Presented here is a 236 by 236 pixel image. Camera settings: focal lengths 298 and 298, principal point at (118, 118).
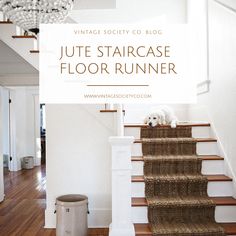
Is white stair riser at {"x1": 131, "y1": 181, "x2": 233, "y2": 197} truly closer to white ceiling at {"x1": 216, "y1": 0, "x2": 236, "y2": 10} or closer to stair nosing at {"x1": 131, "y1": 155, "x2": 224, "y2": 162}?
stair nosing at {"x1": 131, "y1": 155, "x2": 224, "y2": 162}

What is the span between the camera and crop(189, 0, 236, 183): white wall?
9.48 feet

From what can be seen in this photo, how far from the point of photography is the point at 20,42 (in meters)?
3.22

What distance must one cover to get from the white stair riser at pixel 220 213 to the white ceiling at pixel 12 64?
2.76 meters

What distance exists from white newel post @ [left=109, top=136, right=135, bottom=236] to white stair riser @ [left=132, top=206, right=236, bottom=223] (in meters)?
0.13

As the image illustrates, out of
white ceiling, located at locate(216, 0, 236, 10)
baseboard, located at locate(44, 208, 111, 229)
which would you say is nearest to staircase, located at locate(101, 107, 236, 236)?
baseboard, located at locate(44, 208, 111, 229)

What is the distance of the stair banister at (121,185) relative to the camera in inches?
104

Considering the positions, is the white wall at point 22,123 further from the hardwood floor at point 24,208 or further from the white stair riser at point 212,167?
the white stair riser at point 212,167

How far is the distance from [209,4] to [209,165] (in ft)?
6.37

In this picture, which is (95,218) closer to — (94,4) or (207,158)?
(207,158)

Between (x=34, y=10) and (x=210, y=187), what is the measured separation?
94.8 inches

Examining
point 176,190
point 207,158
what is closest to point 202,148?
point 207,158

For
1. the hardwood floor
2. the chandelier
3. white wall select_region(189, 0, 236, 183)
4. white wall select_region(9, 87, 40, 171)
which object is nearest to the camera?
the chandelier

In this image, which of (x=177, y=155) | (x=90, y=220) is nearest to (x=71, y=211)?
(x=90, y=220)

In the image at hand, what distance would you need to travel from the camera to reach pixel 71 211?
3.02 metres
